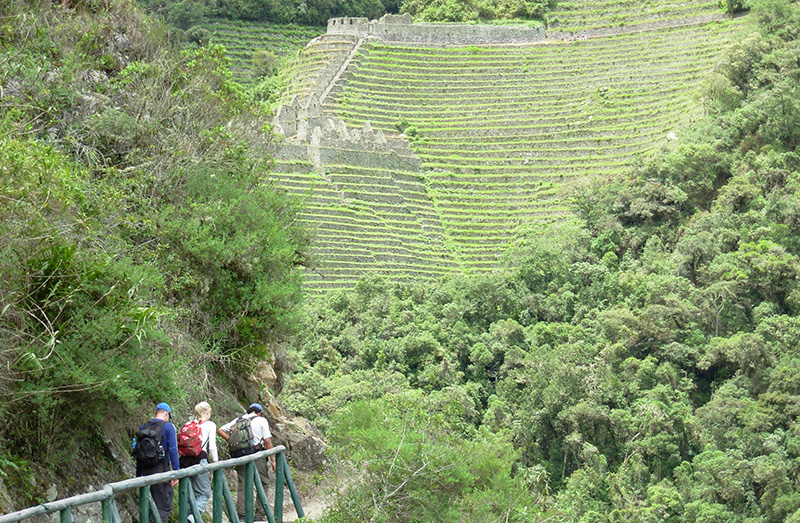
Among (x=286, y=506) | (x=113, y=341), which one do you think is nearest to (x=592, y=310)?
(x=286, y=506)

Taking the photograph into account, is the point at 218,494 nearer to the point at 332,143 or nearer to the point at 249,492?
the point at 249,492

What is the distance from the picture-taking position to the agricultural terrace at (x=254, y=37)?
57.0 meters

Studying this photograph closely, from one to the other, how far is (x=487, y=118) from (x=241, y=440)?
3745 cm

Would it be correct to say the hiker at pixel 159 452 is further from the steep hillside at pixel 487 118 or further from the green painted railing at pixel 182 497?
the steep hillside at pixel 487 118

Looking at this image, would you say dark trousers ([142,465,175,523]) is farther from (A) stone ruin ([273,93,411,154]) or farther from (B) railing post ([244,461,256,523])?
(A) stone ruin ([273,93,411,154])

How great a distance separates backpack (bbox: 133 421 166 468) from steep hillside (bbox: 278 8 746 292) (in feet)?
81.5

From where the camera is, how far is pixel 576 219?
40.2 metres

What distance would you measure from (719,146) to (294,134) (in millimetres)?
13849

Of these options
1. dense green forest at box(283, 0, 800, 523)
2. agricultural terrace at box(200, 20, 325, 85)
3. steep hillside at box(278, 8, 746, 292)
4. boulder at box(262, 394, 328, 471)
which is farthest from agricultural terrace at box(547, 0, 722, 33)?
boulder at box(262, 394, 328, 471)

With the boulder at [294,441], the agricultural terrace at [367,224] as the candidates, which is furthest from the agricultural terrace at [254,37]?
the boulder at [294,441]

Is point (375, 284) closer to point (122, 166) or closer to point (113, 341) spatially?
point (122, 166)

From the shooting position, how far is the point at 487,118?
4662 centimetres

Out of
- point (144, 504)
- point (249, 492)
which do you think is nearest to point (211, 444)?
point (249, 492)

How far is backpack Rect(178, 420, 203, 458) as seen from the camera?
9.66m
